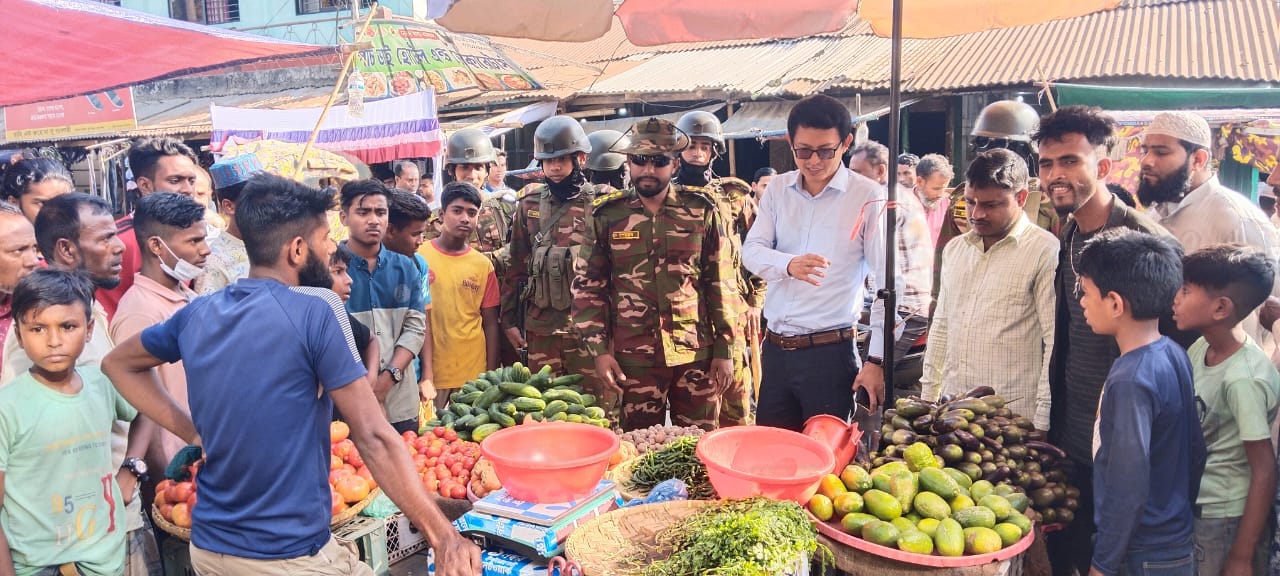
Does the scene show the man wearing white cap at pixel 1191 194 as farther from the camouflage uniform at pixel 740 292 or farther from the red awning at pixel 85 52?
the red awning at pixel 85 52

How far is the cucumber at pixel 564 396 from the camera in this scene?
13.4 feet

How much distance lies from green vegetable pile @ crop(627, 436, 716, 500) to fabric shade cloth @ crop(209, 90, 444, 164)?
821 centimetres

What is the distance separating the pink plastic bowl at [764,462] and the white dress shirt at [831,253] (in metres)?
1.22

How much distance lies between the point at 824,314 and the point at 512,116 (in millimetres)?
10785

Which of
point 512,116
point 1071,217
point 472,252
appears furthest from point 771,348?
point 512,116

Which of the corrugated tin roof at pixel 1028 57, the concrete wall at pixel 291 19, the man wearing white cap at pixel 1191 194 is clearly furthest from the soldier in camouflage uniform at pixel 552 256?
the concrete wall at pixel 291 19

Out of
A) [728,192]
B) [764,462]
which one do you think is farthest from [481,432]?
[728,192]

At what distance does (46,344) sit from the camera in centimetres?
282

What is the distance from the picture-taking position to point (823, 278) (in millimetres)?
3949

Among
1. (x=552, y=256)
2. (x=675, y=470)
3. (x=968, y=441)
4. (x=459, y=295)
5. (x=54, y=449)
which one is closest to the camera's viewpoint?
(x=54, y=449)

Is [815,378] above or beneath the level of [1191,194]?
beneath

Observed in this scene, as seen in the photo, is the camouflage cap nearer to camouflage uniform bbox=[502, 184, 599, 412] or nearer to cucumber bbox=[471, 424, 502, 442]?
camouflage uniform bbox=[502, 184, 599, 412]

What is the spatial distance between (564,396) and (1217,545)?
9.26 ft

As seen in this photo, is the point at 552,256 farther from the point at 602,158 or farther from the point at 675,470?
the point at 675,470
